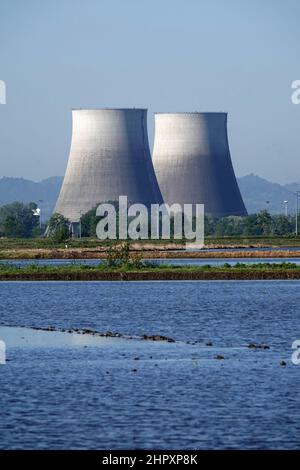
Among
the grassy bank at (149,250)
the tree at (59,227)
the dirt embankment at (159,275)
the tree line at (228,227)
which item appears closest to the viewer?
the dirt embankment at (159,275)

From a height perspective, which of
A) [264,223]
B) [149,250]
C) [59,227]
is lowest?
[149,250]

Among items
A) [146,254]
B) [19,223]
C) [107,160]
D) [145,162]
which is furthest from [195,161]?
[19,223]

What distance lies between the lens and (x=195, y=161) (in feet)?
192

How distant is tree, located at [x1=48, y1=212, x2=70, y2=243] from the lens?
194 ft

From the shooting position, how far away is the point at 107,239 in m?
68.9

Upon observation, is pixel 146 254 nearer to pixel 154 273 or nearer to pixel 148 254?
pixel 148 254

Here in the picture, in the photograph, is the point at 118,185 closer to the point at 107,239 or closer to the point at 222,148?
the point at 222,148

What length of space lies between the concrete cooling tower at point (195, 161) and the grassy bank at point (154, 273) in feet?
70.5

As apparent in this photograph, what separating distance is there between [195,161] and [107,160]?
6.51 m

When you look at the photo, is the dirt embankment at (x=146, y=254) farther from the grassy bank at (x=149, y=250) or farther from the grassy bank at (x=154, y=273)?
the grassy bank at (x=154, y=273)

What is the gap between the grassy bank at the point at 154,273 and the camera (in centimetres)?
3384

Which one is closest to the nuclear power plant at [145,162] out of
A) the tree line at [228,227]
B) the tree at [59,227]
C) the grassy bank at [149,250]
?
the tree at [59,227]

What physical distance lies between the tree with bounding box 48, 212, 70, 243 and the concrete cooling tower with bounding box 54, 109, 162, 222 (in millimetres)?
2361

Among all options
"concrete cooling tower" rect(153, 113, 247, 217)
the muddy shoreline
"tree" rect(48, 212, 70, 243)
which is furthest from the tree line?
the muddy shoreline
